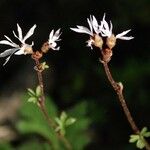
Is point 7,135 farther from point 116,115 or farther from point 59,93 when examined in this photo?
point 116,115

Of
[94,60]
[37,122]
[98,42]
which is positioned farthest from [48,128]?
[98,42]

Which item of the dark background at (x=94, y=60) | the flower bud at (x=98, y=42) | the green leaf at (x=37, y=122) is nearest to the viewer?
the flower bud at (x=98, y=42)

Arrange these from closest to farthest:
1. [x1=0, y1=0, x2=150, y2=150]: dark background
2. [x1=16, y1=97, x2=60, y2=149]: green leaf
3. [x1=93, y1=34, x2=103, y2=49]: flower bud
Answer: [x1=93, y1=34, x2=103, y2=49]: flower bud → [x1=16, y1=97, x2=60, y2=149]: green leaf → [x1=0, y1=0, x2=150, y2=150]: dark background

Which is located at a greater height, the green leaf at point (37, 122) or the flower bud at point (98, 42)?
the flower bud at point (98, 42)

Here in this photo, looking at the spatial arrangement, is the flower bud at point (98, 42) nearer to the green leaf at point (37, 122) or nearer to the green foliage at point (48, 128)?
the green foliage at point (48, 128)

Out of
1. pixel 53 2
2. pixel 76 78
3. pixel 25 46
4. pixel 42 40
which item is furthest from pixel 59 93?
pixel 25 46

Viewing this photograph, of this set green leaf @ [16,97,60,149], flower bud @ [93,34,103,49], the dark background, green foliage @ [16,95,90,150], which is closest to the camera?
flower bud @ [93,34,103,49]

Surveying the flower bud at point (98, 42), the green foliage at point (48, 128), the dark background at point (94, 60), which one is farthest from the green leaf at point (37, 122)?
the flower bud at point (98, 42)

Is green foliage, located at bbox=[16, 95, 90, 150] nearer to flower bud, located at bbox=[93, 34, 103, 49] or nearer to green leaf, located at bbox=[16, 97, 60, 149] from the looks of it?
green leaf, located at bbox=[16, 97, 60, 149]

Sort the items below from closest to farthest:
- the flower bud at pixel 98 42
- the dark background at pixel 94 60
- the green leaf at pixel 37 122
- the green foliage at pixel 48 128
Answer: the flower bud at pixel 98 42 → the green foliage at pixel 48 128 → the green leaf at pixel 37 122 → the dark background at pixel 94 60

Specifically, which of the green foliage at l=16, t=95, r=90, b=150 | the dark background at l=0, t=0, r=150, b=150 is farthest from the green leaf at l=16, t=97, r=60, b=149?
the dark background at l=0, t=0, r=150, b=150
